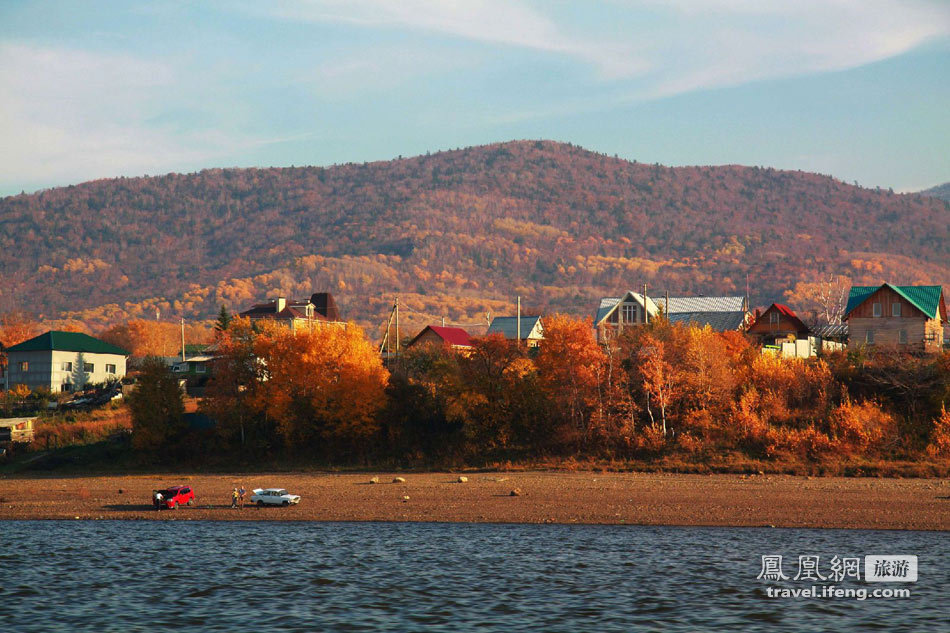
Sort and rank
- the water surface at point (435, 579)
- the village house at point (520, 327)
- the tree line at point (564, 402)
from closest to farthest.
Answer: the water surface at point (435, 579)
the tree line at point (564, 402)
the village house at point (520, 327)

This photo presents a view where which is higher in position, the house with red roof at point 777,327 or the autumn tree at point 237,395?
the house with red roof at point 777,327

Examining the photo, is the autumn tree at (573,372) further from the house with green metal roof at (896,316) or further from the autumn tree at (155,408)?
the autumn tree at (155,408)

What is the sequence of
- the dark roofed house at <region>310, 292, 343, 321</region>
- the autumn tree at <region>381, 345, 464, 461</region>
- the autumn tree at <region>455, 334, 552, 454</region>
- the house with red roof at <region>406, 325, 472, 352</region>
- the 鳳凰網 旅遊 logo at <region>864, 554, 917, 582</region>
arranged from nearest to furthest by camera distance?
the 鳳凰網 旅遊 logo at <region>864, 554, 917, 582</region> < the autumn tree at <region>455, 334, 552, 454</region> < the autumn tree at <region>381, 345, 464, 461</region> < the house with red roof at <region>406, 325, 472, 352</region> < the dark roofed house at <region>310, 292, 343, 321</region>

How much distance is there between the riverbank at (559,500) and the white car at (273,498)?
0.78 meters

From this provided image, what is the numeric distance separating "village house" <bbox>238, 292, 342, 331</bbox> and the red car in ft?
249

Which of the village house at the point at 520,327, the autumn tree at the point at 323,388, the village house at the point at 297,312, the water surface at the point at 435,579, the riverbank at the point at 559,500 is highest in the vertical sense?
the village house at the point at 297,312

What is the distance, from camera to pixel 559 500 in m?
48.3

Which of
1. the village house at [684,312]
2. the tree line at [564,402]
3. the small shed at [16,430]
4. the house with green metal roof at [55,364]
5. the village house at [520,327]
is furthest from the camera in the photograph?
the village house at [520,327]

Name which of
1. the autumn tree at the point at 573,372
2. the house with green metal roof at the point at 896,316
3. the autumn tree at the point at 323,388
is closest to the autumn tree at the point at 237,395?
the autumn tree at the point at 323,388

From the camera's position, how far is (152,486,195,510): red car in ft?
163

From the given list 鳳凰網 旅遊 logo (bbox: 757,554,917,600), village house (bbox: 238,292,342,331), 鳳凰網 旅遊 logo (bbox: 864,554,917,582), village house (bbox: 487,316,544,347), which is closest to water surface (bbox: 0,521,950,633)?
鳳凰網 旅遊 logo (bbox: 757,554,917,600)

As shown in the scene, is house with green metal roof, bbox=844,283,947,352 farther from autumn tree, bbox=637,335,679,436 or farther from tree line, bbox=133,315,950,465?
autumn tree, bbox=637,335,679,436

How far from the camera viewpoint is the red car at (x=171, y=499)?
4975 cm

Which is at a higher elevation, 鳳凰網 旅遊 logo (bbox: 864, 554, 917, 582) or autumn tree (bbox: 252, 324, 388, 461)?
autumn tree (bbox: 252, 324, 388, 461)
